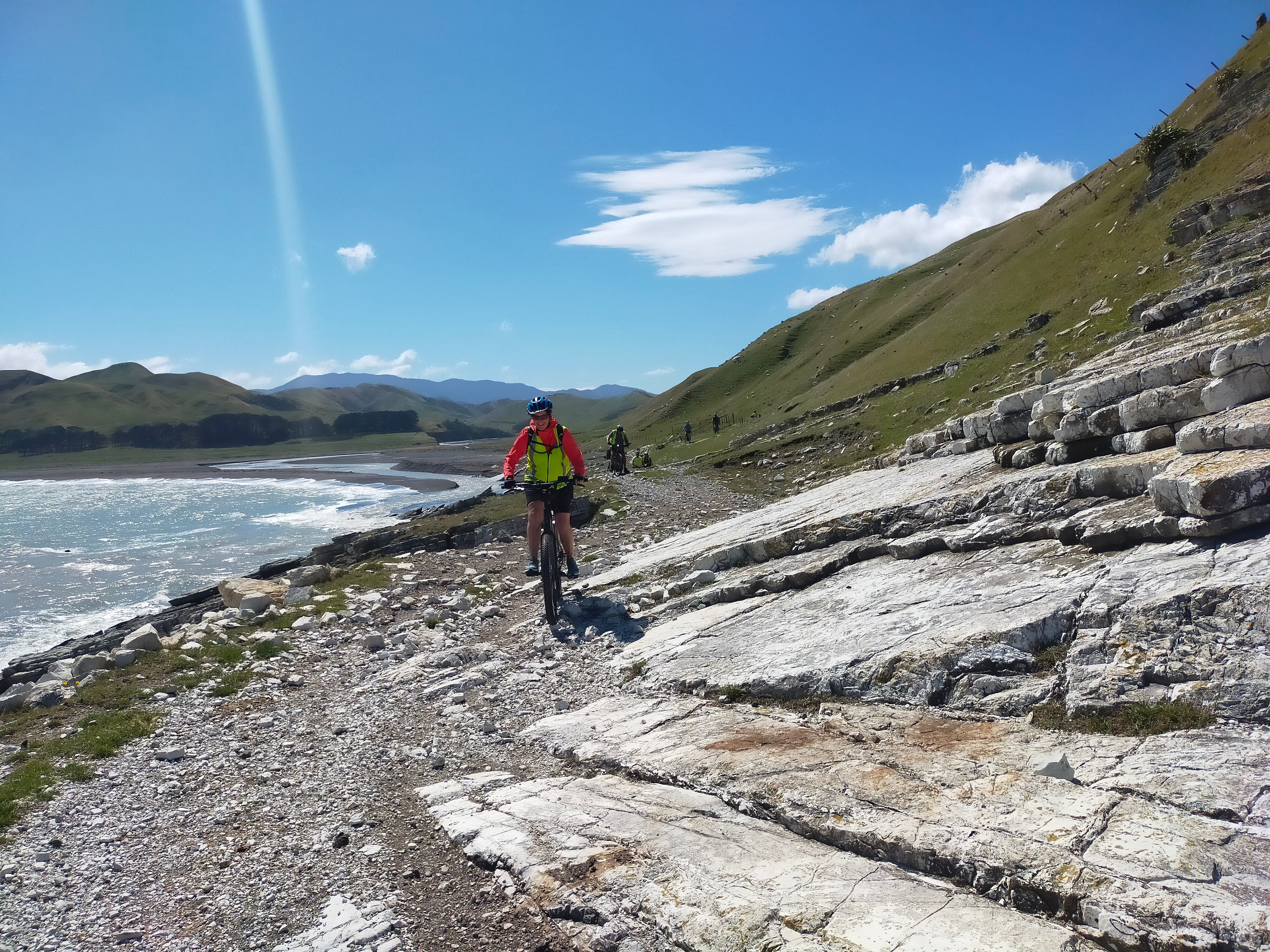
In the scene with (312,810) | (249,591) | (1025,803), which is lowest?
(312,810)

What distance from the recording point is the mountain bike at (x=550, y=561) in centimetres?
1309

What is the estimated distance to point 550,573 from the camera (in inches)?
524

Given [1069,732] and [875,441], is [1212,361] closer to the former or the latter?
[1069,732]

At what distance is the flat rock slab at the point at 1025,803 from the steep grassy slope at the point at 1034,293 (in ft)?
105

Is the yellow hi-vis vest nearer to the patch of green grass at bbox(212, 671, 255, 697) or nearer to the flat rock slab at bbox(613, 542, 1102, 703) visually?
the flat rock slab at bbox(613, 542, 1102, 703)

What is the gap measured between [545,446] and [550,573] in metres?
2.41

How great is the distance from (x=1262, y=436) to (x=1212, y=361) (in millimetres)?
2618

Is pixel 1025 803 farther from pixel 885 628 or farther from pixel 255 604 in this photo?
pixel 255 604

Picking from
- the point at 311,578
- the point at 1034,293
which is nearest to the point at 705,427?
the point at 1034,293

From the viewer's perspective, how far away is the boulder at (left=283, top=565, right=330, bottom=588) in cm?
2106

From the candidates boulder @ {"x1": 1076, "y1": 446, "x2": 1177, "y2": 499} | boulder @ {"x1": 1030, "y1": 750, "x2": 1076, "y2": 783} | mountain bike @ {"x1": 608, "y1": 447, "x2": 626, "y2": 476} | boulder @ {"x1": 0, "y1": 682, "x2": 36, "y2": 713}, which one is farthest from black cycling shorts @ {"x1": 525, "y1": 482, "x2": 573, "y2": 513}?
mountain bike @ {"x1": 608, "y1": 447, "x2": 626, "y2": 476}

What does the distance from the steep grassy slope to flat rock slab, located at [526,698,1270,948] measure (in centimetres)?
3205

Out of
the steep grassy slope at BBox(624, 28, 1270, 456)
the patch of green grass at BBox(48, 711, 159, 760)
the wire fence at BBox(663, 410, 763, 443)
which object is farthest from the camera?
the wire fence at BBox(663, 410, 763, 443)

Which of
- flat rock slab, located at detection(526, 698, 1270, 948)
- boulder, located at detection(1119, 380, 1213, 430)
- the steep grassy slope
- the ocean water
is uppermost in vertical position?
the steep grassy slope
